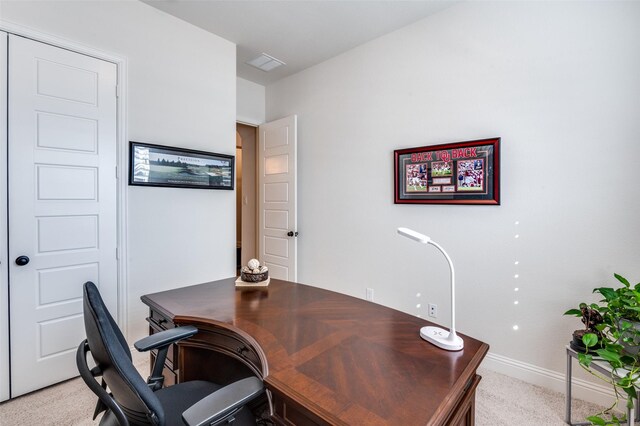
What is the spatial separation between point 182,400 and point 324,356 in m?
0.63

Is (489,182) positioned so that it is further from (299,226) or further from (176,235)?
(176,235)

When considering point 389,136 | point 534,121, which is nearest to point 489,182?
point 534,121

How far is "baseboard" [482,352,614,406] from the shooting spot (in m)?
1.95

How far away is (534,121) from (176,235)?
308cm

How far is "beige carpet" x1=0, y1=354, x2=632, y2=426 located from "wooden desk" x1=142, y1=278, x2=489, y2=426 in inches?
34.5

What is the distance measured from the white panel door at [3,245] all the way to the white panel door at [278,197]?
2450 millimetres

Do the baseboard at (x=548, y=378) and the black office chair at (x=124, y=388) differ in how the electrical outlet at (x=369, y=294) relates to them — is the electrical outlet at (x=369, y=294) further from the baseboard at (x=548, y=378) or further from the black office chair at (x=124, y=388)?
the black office chair at (x=124, y=388)

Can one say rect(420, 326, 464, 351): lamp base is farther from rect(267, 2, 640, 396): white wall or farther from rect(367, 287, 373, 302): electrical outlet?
rect(367, 287, 373, 302): electrical outlet

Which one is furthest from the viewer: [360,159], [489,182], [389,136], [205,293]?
[360,159]

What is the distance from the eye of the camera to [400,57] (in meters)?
2.90

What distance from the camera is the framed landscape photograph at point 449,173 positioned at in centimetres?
236

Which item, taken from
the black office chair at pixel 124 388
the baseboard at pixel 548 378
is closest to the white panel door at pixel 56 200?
the black office chair at pixel 124 388

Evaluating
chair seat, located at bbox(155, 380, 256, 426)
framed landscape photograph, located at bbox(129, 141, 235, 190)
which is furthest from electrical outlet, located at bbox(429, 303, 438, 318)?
framed landscape photograph, located at bbox(129, 141, 235, 190)

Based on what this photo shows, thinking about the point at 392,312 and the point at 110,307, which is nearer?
the point at 392,312
